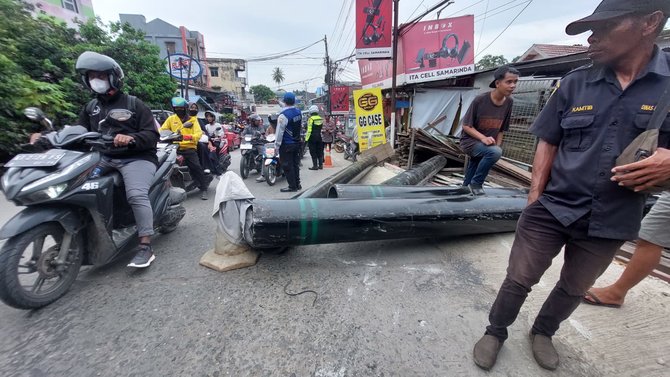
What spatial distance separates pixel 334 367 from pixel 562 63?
307 inches

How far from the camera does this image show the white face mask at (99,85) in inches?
97.0

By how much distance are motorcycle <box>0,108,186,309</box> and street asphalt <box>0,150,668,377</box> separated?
21cm

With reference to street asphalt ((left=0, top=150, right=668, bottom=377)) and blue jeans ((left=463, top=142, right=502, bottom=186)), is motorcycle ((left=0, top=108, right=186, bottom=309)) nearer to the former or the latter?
street asphalt ((left=0, top=150, right=668, bottom=377))

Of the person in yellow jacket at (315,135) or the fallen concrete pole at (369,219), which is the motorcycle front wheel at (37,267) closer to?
the fallen concrete pole at (369,219)

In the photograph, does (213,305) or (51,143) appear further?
(51,143)

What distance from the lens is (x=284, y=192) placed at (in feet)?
19.1

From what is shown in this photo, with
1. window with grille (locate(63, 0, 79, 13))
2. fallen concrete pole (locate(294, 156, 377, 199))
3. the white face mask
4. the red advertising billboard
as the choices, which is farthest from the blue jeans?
window with grille (locate(63, 0, 79, 13))

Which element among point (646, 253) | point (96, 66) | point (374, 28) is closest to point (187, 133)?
point (96, 66)

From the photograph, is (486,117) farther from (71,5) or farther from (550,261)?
(71,5)

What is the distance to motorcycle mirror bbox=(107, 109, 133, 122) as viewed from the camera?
2.55 m

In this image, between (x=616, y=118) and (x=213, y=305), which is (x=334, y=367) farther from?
(x=616, y=118)

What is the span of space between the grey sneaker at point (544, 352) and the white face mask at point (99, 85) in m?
3.86

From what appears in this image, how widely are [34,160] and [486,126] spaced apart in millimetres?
4679

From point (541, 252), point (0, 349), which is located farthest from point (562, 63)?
point (0, 349)
